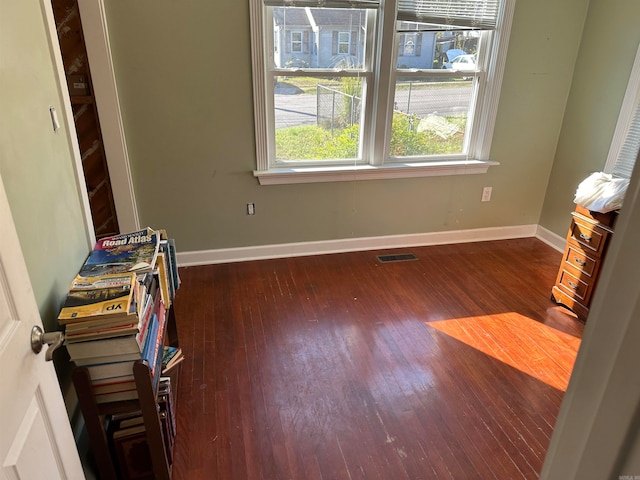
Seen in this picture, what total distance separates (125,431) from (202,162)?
187 cm

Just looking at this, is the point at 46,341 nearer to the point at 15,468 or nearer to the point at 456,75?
the point at 15,468

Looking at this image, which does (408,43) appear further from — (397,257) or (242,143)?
(397,257)

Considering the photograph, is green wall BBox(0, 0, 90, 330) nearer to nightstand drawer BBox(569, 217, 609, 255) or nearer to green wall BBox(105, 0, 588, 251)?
green wall BBox(105, 0, 588, 251)

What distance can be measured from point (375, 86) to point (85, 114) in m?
1.92

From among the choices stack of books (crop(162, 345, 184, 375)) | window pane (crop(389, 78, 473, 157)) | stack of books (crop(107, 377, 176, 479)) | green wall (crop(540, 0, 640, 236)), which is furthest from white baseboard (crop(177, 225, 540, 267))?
stack of books (crop(107, 377, 176, 479))

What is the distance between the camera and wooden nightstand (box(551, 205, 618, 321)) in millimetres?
2414

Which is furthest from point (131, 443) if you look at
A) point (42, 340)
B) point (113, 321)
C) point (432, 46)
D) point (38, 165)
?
point (432, 46)

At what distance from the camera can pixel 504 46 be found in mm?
3023

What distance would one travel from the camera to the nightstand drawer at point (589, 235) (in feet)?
7.92

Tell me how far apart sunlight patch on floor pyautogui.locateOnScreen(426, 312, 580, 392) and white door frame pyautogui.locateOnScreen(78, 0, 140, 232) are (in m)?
2.08

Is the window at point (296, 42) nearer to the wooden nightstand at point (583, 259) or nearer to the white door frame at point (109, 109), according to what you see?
the white door frame at point (109, 109)

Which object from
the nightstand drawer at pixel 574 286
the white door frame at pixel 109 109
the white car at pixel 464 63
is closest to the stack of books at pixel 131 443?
the white door frame at pixel 109 109

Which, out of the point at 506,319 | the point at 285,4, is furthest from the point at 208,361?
the point at 285,4

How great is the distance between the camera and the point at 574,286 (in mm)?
2613
